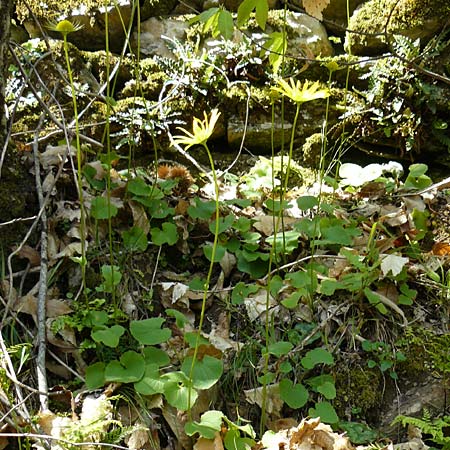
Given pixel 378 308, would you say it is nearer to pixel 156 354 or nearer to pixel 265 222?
pixel 265 222

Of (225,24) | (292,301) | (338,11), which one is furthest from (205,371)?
(338,11)

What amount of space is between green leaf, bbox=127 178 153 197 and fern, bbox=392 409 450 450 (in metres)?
1.35

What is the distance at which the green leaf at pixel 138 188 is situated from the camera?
2402 millimetres

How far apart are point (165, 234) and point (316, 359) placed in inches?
33.0

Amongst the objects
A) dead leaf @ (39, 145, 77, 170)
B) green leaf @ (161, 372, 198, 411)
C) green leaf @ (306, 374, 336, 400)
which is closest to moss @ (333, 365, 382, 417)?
green leaf @ (306, 374, 336, 400)

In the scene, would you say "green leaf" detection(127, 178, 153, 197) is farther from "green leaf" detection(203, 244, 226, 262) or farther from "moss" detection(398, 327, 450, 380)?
"moss" detection(398, 327, 450, 380)

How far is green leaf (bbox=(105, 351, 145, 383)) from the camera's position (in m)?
1.73

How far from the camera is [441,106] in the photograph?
322 centimetres

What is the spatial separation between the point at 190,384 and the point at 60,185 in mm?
1232

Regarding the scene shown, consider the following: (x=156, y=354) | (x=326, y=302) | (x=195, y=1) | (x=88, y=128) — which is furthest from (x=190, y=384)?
(x=195, y=1)

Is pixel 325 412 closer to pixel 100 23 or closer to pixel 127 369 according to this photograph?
pixel 127 369

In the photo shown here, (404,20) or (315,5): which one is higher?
(315,5)

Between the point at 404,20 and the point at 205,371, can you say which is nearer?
the point at 205,371

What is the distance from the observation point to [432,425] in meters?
1.81
